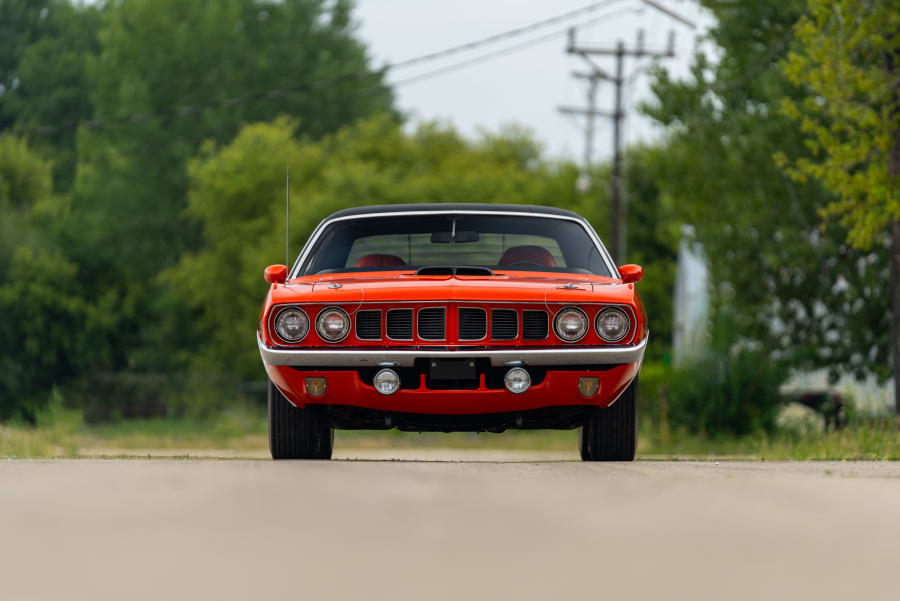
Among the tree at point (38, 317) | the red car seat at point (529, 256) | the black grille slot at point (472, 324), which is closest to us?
the black grille slot at point (472, 324)

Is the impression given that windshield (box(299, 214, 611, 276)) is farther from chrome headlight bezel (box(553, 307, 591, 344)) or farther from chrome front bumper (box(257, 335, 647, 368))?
chrome front bumper (box(257, 335, 647, 368))

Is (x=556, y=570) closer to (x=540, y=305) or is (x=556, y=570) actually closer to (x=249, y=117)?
(x=540, y=305)

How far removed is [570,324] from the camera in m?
7.84

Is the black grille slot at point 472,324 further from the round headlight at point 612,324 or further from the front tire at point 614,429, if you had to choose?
the front tire at point 614,429

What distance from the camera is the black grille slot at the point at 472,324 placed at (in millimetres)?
7816

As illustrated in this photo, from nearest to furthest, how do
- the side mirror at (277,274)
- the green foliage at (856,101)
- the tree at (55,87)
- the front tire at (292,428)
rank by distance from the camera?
the front tire at (292,428)
the side mirror at (277,274)
the green foliage at (856,101)
the tree at (55,87)

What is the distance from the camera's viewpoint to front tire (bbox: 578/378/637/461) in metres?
8.44

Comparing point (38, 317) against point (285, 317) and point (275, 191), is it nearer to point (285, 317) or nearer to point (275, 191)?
point (275, 191)

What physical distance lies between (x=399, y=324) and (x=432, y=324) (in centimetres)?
19

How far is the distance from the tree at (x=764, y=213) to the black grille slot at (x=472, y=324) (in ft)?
50.1

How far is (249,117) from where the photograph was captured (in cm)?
6169

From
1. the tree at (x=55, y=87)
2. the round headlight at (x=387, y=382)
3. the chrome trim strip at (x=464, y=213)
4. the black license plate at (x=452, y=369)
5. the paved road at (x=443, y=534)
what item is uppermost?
the tree at (x=55, y=87)

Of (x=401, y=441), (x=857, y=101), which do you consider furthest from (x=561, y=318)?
(x=401, y=441)

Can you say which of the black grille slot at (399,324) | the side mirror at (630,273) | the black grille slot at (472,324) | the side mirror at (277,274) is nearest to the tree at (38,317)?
the side mirror at (277,274)
